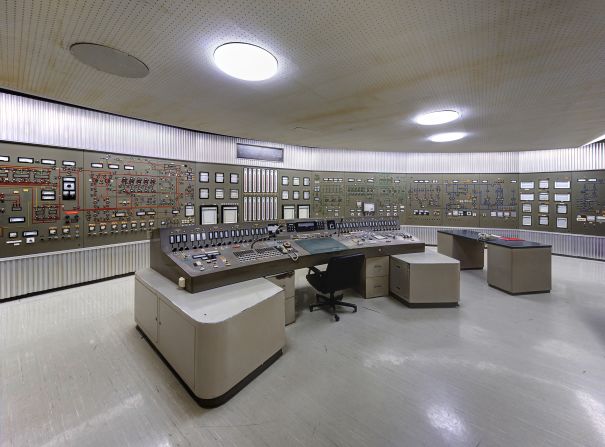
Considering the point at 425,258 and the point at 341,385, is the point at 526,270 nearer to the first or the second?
the point at 425,258

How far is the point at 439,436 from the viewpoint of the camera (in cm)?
156

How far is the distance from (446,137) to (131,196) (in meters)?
5.95

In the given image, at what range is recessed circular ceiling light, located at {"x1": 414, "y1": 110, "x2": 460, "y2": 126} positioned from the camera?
3.83 meters

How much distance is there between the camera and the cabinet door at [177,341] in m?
1.83

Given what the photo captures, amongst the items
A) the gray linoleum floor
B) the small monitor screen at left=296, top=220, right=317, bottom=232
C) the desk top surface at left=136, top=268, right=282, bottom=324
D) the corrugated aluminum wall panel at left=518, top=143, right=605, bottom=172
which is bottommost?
the gray linoleum floor

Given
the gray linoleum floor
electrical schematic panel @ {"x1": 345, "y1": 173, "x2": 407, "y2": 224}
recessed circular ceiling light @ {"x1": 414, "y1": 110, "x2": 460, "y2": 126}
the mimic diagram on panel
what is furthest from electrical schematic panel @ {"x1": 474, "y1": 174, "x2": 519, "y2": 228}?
the gray linoleum floor

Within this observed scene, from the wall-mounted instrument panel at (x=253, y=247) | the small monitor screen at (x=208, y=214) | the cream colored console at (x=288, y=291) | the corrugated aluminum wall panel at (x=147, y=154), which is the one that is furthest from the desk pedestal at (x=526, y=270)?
the small monitor screen at (x=208, y=214)

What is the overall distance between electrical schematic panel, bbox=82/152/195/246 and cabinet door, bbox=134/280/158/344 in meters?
2.28

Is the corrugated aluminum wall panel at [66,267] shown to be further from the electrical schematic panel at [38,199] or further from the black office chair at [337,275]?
the black office chair at [337,275]

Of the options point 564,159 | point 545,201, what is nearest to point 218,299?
point 545,201

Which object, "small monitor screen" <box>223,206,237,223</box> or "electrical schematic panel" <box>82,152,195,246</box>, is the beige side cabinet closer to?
"small monitor screen" <box>223,206,237,223</box>

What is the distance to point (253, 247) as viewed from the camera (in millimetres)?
3027

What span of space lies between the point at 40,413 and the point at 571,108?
6.21 m

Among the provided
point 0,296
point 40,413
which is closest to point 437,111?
point 40,413
